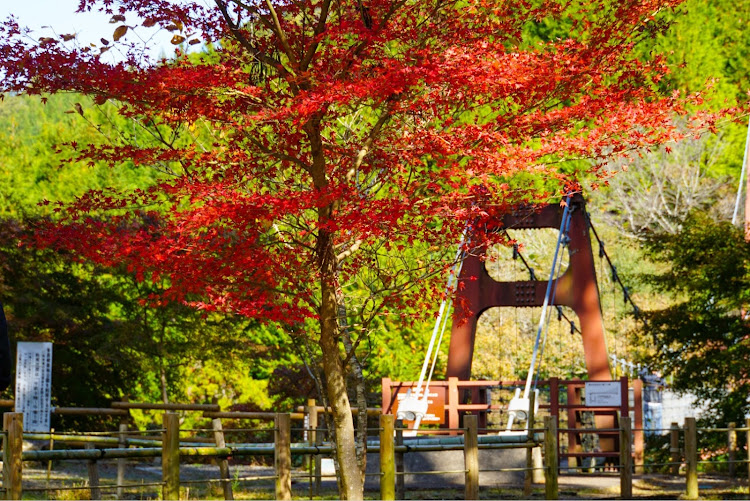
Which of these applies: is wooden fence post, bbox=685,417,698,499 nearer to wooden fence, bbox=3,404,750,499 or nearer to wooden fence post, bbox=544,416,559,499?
wooden fence, bbox=3,404,750,499

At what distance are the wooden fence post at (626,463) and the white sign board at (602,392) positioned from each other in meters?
1.90

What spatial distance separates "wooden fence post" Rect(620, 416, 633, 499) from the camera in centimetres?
1112

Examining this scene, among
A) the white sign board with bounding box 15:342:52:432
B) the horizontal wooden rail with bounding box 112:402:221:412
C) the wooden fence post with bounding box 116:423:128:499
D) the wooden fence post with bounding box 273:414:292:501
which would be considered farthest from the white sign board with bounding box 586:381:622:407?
the white sign board with bounding box 15:342:52:432

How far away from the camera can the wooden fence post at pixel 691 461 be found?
11148mm

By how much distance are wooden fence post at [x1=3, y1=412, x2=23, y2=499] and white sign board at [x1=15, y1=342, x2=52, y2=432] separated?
10.3ft

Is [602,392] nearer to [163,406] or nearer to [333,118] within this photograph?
[163,406]

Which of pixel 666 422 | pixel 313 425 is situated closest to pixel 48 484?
pixel 313 425

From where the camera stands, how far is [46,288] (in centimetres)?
1462

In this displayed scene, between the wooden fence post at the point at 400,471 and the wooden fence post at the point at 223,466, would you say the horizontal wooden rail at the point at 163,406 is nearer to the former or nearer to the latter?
the wooden fence post at the point at 223,466

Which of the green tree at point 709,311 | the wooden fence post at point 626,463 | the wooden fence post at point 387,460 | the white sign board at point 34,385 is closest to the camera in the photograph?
the wooden fence post at point 387,460

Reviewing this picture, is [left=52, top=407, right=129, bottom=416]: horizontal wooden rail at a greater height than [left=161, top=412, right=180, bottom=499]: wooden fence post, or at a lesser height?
greater

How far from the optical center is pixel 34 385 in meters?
10.3

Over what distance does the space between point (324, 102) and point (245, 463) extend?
40.7ft

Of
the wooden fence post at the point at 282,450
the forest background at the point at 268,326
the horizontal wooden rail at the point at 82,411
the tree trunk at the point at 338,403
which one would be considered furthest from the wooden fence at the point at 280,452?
the forest background at the point at 268,326
